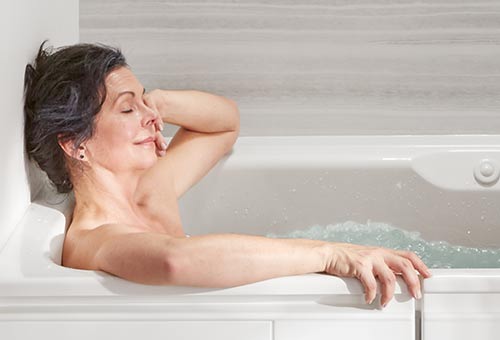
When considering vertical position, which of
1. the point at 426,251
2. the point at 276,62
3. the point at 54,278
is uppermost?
the point at 276,62

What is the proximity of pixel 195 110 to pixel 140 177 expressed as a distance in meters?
0.21

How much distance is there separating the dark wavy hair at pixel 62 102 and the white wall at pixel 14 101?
29mm

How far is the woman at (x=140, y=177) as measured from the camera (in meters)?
1.87

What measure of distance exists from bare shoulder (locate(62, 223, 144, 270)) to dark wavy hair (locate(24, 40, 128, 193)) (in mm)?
171

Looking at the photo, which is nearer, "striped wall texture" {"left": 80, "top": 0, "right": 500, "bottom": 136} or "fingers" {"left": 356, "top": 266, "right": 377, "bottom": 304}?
"fingers" {"left": 356, "top": 266, "right": 377, "bottom": 304}

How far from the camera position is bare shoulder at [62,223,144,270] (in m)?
1.99

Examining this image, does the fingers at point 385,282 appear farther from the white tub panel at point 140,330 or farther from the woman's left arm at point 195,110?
the woman's left arm at point 195,110

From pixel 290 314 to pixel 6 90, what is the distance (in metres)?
0.67

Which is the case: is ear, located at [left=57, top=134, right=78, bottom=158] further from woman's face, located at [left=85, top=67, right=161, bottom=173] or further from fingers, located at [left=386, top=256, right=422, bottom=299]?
fingers, located at [left=386, top=256, right=422, bottom=299]

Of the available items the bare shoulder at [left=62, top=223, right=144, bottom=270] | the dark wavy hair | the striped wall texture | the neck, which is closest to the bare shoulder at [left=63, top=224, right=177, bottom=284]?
the bare shoulder at [left=62, top=223, right=144, bottom=270]

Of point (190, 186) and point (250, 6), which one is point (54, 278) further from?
point (250, 6)

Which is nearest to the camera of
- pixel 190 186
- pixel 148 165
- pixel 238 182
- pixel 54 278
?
pixel 54 278

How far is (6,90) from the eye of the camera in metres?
2.07

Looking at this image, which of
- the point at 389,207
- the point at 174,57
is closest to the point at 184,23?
the point at 174,57
